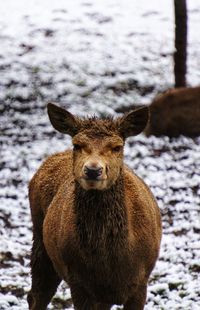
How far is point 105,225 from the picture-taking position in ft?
17.8

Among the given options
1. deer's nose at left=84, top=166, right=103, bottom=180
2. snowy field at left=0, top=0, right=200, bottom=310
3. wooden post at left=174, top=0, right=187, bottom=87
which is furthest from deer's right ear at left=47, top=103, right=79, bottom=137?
wooden post at left=174, top=0, right=187, bottom=87

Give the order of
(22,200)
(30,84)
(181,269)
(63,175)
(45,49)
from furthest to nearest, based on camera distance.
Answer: (45,49), (30,84), (22,200), (181,269), (63,175)

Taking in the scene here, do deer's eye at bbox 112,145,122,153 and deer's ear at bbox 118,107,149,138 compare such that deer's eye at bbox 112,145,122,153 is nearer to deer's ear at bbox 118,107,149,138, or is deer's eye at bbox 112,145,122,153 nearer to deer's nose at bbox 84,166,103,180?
deer's ear at bbox 118,107,149,138

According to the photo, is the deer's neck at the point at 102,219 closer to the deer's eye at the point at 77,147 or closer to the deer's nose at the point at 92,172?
the deer's eye at the point at 77,147

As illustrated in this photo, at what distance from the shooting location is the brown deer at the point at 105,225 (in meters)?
5.25

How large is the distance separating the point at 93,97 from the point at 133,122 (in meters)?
9.45

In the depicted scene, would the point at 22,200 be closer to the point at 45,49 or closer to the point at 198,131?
the point at 198,131

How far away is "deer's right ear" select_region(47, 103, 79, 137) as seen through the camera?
5578 mm

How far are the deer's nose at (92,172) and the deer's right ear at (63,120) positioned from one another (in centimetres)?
83

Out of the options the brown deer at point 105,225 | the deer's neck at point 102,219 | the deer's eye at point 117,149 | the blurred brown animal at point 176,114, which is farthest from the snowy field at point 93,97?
the deer's eye at point 117,149

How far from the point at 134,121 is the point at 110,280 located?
1.22 m

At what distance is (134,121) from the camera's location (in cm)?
565

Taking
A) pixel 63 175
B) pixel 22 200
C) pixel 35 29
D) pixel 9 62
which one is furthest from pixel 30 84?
pixel 63 175

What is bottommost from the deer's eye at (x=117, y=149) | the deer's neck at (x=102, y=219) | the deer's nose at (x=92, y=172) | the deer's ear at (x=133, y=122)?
the deer's neck at (x=102, y=219)
